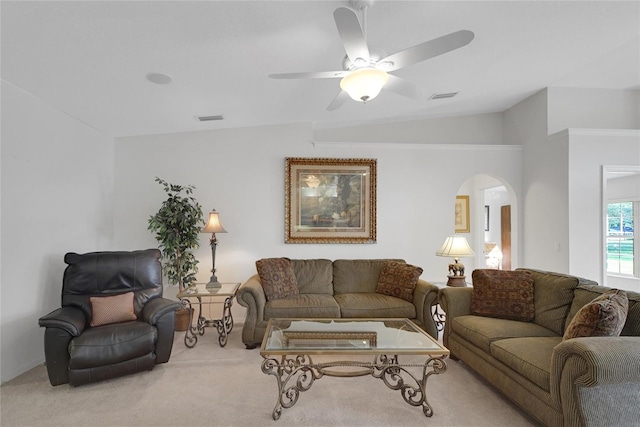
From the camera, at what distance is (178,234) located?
3945 millimetres

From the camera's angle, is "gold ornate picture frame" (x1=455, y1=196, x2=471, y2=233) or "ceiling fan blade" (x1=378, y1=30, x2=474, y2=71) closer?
"ceiling fan blade" (x1=378, y1=30, x2=474, y2=71)

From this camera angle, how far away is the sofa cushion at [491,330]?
8.26 ft

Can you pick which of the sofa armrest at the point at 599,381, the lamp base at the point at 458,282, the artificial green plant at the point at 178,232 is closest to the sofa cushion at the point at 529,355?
the sofa armrest at the point at 599,381

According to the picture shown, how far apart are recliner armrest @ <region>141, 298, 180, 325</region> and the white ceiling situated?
6.66ft

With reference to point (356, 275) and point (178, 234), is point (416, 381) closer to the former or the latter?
point (356, 275)

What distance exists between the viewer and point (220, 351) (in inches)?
133

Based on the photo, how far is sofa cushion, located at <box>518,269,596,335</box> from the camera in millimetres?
2580

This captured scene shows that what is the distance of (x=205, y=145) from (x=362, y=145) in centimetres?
216

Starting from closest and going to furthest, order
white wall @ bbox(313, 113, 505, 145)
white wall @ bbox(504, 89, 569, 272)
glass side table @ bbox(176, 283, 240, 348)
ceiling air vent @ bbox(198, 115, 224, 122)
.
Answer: glass side table @ bbox(176, 283, 240, 348)
ceiling air vent @ bbox(198, 115, 224, 122)
white wall @ bbox(504, 89, 569, 272)
white wall @ bbox(313, 113, 505, 145)

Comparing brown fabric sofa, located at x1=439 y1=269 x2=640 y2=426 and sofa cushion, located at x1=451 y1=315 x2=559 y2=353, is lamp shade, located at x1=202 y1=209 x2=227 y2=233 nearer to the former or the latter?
brown fabric sofa, located at x1=439 y1=269 x2=640 y2=426

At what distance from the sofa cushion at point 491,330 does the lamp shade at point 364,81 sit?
204 cm

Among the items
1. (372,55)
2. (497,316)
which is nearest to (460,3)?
(372,55)

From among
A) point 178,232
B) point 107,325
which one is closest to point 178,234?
point 178,232

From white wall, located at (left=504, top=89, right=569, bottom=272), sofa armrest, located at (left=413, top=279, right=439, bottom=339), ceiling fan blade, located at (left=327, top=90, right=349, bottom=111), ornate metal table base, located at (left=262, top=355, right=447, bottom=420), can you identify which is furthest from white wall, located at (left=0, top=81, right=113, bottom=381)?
white wall, located at (left=504, top=89, right=569, bottom=272)
